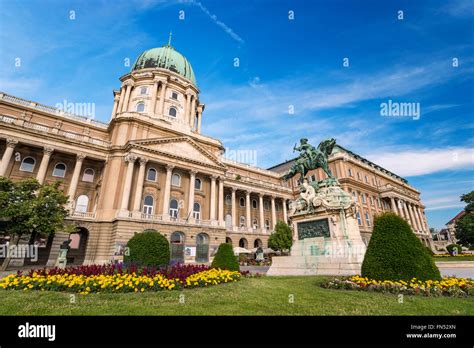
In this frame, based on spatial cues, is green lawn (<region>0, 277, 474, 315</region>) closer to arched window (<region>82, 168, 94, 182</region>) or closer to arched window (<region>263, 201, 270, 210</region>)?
arched window (<region>82, 168, 94, 182</region>)

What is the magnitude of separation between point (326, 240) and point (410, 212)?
197ft

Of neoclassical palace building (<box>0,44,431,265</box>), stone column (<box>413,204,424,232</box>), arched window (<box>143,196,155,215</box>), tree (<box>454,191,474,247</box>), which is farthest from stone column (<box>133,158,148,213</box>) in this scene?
stone column (<box>413,204,424,232</box>)

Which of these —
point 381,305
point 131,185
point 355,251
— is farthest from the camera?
point 131,185

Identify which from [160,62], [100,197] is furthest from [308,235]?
[160,62]

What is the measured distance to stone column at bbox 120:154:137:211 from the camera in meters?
28.1

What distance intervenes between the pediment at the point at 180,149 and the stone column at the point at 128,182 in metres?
1.80

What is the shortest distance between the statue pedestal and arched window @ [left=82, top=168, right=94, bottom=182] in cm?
2965

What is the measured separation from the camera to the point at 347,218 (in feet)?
39.7

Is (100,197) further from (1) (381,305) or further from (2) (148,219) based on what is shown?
(1) (381,305)

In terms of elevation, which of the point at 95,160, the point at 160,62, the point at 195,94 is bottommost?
the point at 95,160

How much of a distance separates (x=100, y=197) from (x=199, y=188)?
13.8 metres

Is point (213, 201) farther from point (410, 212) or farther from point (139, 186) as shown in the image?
point (410, 212)
